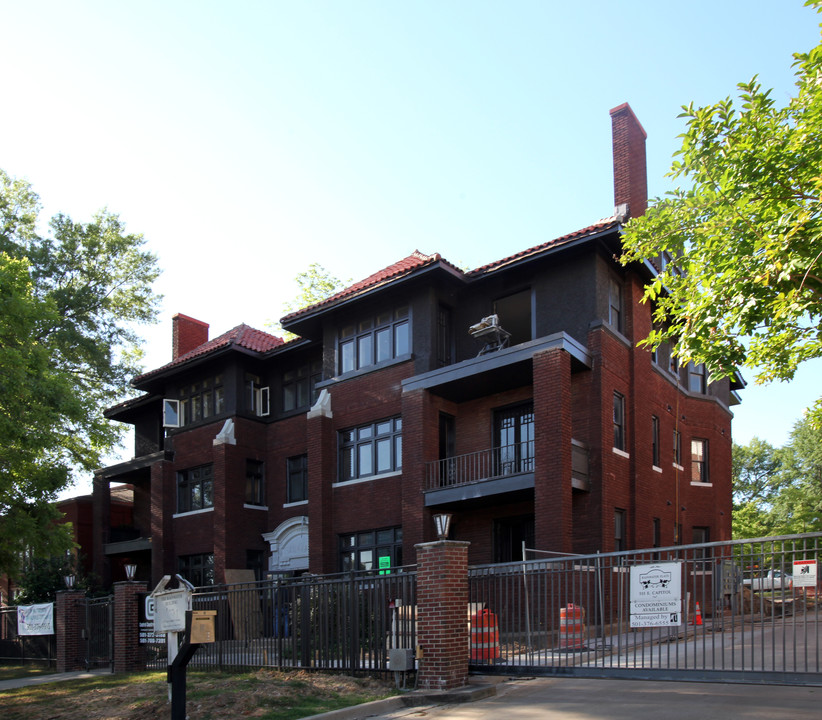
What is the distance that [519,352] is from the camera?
811 inches

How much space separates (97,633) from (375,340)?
10716mm

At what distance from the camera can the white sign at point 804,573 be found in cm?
878

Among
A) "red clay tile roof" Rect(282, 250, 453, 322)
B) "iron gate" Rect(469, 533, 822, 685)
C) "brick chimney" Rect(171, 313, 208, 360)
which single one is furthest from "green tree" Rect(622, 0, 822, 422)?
"brick chimney" Rect(171, 313, 208, 360)

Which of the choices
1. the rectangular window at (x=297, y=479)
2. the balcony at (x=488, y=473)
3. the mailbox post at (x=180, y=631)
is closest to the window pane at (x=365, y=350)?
the balcony at (x=488, y=473)

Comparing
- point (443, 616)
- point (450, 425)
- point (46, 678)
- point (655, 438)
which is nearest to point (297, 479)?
point (450, 425)

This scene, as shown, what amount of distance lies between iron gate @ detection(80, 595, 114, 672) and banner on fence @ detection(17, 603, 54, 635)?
1690mm

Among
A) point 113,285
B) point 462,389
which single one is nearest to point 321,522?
point 462,389

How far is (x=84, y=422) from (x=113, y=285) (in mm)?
16565

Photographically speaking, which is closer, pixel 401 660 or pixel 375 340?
pixel 401 660

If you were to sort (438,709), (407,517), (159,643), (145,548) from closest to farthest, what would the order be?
(438,709), (159,643), (407,517), (145,548)

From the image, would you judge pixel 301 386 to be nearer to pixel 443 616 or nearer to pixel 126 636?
pixel 126 636

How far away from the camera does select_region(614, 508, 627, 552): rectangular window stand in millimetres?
21731

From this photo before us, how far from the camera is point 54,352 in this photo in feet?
120

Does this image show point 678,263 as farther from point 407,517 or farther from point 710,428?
point 710,428
